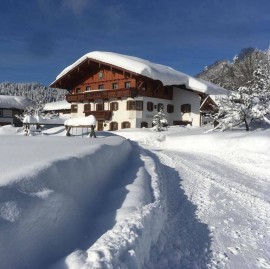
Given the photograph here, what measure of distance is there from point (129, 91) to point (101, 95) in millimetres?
4275

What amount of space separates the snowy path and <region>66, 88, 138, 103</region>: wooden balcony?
72.9 feet

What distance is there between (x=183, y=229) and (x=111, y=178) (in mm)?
2338

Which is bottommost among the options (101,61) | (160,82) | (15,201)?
(15,201)

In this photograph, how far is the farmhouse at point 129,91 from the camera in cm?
3209

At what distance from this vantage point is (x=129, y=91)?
3200 cm

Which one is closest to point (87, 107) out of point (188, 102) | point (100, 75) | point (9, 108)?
point (100, 75)

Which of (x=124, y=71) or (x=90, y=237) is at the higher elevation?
(x=124, y=71)

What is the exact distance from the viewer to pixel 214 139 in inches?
719

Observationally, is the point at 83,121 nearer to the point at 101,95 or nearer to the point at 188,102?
the point at 101,95

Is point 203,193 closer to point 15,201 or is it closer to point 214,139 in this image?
point 15,201

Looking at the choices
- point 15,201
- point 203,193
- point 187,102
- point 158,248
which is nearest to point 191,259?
point 158,248

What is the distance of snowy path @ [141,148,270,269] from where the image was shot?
4582 mm

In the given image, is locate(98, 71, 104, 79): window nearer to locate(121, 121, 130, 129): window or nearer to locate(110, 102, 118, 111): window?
locate(110, 102, 118, 111): window

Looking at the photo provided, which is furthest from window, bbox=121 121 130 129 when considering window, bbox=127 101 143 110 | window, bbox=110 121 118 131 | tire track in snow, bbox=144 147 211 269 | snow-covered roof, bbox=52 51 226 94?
tire track in snow, bbox=144 147 211 269
